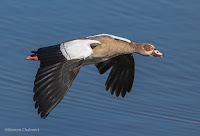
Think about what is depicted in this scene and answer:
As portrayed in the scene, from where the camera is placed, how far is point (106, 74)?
13102 mm

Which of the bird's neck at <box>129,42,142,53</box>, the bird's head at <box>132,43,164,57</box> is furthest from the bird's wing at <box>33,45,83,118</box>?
the bird's head at <box>132,43,164,57</box>

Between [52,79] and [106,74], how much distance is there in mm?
2924

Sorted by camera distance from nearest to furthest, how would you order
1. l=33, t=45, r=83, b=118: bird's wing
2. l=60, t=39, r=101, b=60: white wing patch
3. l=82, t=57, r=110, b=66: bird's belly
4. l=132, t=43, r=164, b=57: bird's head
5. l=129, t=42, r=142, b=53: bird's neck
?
l=33, t=45, r=83, b=118: bird's wing, l=60, t=39, r=101, b=60: white wing patch, l=82, t=57, r=110, b=66: bird's belly, l=129, t=42, r=142, b=53: bird's neck, l=132, t=43, r=164, b=57: bird's head

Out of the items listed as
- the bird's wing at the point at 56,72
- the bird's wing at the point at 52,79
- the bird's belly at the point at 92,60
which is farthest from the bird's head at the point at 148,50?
the bird's wing at the point at 52,79

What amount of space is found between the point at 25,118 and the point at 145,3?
5311mm

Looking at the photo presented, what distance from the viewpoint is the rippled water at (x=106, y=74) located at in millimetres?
11594

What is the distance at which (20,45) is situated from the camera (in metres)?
13.6

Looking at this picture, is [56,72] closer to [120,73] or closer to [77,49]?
[77,49]

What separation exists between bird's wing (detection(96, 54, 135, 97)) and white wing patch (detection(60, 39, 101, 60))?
1289 mm

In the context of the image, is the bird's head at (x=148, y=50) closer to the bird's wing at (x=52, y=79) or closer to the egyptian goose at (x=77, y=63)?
the egyptian goose at (x=77, y=63)

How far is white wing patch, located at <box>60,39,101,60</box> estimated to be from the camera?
10688mm

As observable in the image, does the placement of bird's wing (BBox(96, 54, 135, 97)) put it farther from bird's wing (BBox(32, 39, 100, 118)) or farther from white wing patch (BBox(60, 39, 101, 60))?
bird's wing (BBox(32, 39, 100, 118))

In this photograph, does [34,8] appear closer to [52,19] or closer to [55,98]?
[52,19]

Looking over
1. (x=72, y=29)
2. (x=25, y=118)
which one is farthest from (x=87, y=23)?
(x=25, y=118)
